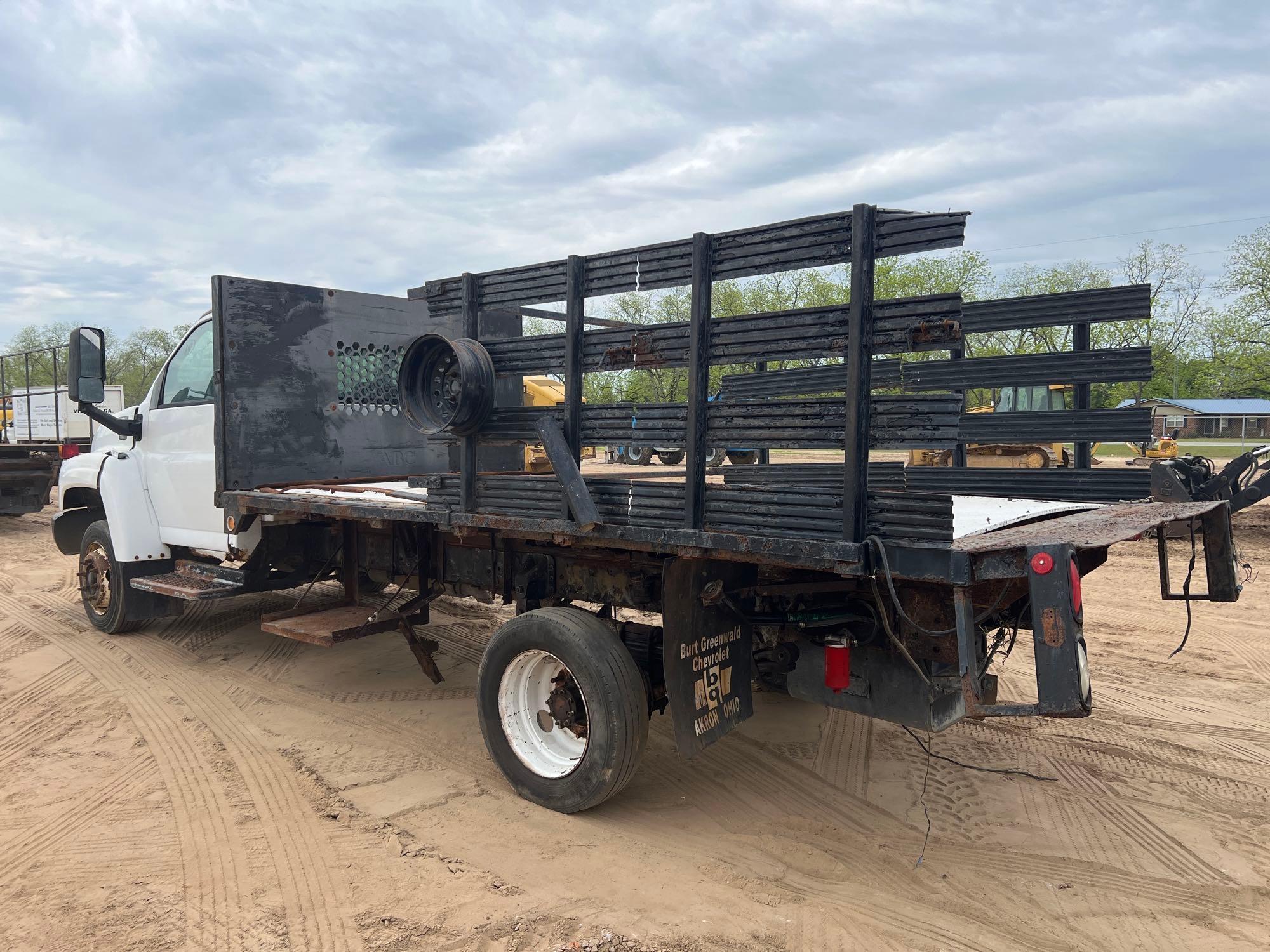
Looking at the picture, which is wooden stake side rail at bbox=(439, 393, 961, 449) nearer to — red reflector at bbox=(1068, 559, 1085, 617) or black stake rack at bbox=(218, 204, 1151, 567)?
black stake rack at bbox=(218, 204, 1151, 567)

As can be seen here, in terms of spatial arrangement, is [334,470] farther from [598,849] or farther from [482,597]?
[598,849]

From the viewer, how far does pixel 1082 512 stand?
3.96 m

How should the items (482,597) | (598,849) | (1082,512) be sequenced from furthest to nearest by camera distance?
(482,597)
(1082,512)
(598,849)

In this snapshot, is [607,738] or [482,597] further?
[482,597]

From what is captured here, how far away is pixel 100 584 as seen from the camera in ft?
22.4

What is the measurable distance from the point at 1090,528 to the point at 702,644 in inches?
60.5

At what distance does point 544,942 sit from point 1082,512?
297 centimetres

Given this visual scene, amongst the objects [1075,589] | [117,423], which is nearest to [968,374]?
[1075,589]

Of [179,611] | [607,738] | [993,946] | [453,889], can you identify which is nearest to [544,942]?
[453,889]

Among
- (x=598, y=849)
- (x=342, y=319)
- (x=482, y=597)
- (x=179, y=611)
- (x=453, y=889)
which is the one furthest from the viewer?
(x=179, y=611)

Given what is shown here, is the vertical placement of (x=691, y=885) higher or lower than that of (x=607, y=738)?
lower

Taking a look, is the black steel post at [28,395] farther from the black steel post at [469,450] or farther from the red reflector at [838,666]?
the red reflector at [838,666]

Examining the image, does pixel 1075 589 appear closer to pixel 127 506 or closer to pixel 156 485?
pixel 156 485

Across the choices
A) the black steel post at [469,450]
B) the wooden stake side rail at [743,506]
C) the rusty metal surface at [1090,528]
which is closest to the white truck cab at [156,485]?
the black steel post at [469,450]
